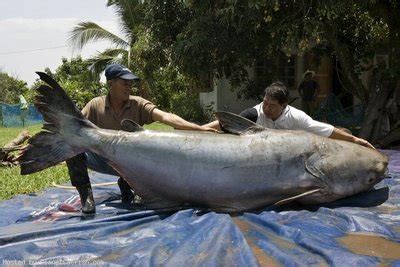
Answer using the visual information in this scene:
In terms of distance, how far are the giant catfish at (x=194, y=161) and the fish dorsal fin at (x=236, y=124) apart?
6 centimetres

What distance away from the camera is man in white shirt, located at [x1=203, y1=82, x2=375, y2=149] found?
462 cm

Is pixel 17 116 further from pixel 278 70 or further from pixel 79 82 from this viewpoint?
pixel 278 70

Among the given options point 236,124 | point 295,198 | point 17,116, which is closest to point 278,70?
point 236,124

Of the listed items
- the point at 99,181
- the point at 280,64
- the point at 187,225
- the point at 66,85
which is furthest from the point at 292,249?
the point at 66,85

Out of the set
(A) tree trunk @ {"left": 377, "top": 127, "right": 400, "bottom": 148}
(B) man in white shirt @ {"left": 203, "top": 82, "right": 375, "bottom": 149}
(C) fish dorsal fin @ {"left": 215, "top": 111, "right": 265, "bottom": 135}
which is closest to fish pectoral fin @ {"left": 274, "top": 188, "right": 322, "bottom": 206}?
(C) fish dorsal fin @ {"left": 215, "top": 111, "right": 265, "bottom": 135}

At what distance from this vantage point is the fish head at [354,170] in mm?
4047

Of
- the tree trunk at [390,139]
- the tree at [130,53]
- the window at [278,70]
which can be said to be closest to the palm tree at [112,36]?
the tree at [130,53]

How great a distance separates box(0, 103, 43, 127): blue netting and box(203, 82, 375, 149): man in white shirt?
1762 centimetres

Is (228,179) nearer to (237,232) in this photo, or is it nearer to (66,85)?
(237,232)

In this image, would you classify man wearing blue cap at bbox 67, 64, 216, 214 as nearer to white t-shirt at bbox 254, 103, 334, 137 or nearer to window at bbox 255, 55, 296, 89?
white t-shirt at bbox 254, 103, 334, 137

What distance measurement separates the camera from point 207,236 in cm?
331

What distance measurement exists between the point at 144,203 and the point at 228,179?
0.72m

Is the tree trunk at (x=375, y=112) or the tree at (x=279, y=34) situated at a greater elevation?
the tree at (x=279, y=34)

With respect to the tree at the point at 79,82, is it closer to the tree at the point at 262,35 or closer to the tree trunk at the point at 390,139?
the tree at the point at 262,35
